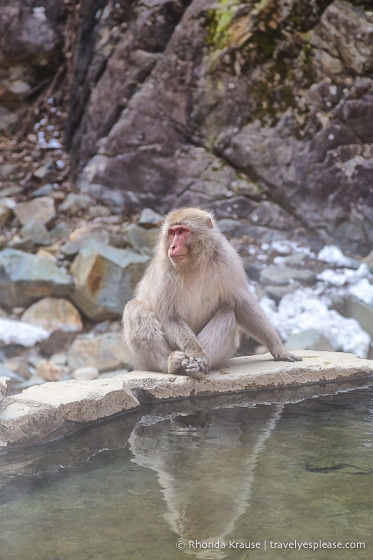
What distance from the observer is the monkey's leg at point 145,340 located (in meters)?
3.78

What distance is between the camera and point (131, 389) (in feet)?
10.7

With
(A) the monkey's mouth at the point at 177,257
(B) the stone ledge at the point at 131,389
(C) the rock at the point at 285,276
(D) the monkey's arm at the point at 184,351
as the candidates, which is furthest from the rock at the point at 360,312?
(A) the monkey's mouth at the point at 177,257

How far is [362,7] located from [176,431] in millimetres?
7023

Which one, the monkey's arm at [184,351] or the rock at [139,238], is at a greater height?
the monkey's arm at [184,351]

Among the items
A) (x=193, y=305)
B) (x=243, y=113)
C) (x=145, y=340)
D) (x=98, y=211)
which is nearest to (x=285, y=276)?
(x=243, y=113)

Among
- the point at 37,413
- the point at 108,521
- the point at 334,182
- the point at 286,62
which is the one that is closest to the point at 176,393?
the point at 37,413

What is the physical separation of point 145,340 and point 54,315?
153 inches

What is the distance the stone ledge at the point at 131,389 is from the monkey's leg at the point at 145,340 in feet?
0.43

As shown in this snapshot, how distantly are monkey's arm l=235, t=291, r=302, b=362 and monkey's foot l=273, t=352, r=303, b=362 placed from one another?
0.02m

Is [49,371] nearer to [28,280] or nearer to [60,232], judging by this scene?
[28,280]

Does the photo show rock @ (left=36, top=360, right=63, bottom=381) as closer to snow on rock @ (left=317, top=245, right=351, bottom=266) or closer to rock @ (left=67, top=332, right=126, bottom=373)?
rock @ (left=67, top=332, right=126, bottom=373)

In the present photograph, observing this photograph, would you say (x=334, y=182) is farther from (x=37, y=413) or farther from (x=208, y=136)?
(x=37, y=413)

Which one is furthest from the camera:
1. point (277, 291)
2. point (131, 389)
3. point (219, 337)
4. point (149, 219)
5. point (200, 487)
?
point (149, 219)

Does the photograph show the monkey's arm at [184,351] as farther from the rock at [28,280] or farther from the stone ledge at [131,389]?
the rock at [28,280]
